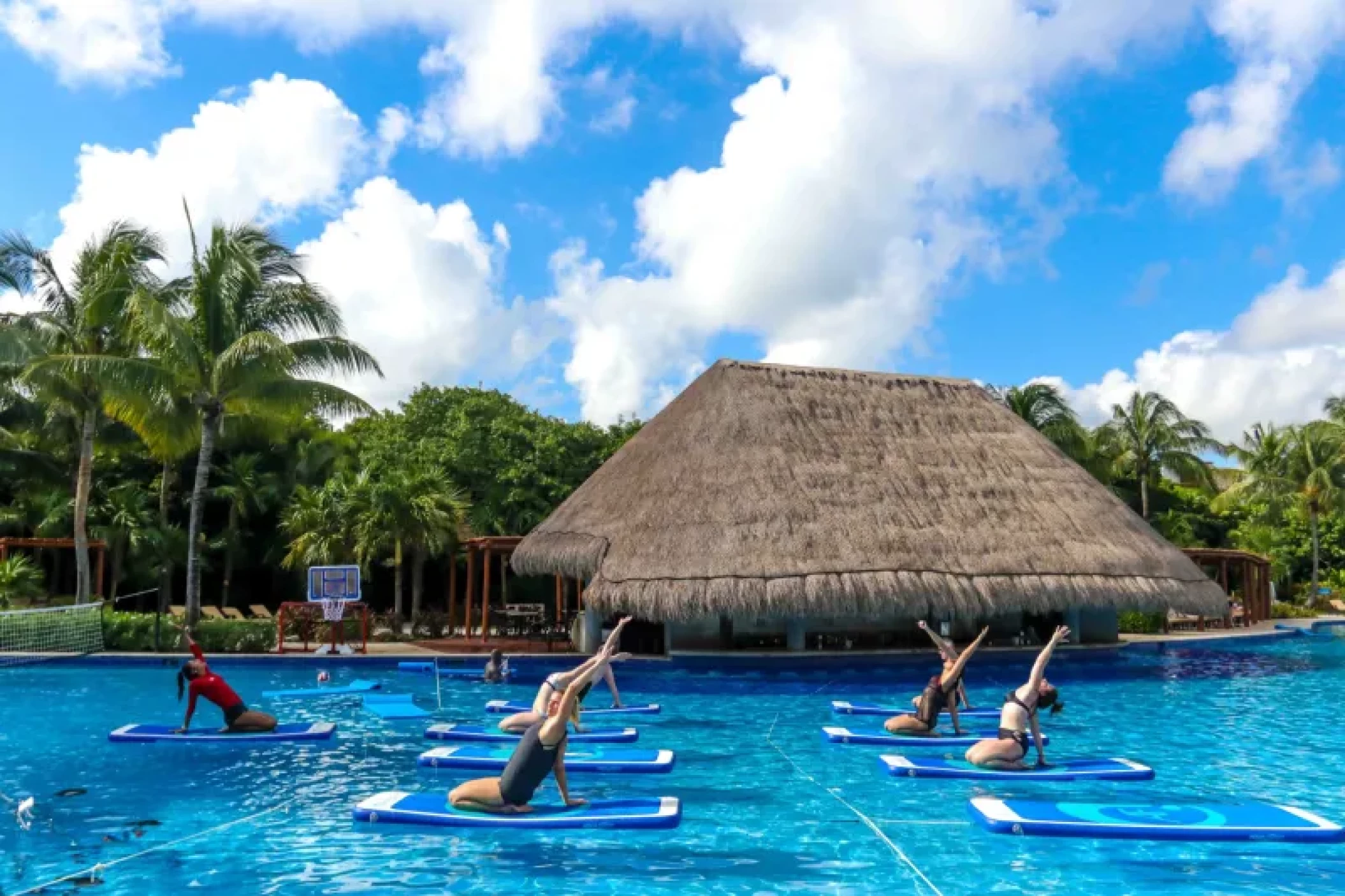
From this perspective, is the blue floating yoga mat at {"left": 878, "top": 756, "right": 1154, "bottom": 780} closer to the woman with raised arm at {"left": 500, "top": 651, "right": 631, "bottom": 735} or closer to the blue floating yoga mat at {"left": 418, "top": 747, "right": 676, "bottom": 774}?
the blue floating yoga mat at {"left": 418, "top": 747, "right": 676, "bottom": 774}

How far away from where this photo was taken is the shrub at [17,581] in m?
23.7

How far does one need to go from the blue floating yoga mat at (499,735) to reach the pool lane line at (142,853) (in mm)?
3100

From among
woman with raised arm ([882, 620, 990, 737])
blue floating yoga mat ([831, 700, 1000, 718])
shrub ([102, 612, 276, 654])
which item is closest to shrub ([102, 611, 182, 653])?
shrub ([102, 612, 276, 654])

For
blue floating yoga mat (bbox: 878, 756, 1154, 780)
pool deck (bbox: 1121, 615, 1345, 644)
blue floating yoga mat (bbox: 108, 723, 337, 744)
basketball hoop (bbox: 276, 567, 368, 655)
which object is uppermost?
basketball hoop (bbox: 276, 567, 368, 655)

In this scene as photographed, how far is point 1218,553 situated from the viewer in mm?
31359

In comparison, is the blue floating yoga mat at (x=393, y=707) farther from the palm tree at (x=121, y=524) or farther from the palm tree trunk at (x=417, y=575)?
the palm tree at (x=121, y=524)

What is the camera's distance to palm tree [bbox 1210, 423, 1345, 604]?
42094 millimetres

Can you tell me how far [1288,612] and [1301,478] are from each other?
27.2ft

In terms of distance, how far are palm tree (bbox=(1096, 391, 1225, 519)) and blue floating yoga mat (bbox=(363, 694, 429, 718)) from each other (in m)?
30.5

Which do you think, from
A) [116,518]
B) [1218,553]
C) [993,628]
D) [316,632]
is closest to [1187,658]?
[993,628]

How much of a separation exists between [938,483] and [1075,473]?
3.89m

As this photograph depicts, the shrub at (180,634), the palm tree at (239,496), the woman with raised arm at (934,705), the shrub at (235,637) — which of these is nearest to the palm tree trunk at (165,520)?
the palm tree at (239,496)

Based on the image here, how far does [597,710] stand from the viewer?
1689 cm

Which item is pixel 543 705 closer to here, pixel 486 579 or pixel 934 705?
pixel 934 705
